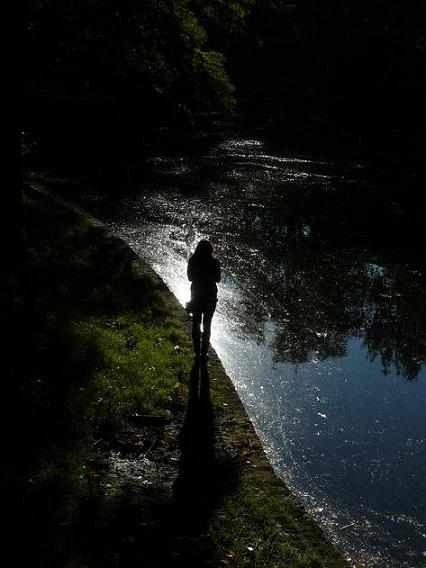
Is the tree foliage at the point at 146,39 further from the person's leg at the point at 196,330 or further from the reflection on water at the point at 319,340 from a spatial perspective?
the person's leg at the point at 196,330

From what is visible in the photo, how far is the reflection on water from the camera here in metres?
6.68

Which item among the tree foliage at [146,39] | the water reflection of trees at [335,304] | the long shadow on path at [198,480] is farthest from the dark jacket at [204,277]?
the tree foliage at [146,39]

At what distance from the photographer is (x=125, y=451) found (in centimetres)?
610

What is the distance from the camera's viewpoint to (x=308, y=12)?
239ft

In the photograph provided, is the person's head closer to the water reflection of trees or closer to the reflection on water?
the reflection on water

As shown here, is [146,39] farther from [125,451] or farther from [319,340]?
[125,451]

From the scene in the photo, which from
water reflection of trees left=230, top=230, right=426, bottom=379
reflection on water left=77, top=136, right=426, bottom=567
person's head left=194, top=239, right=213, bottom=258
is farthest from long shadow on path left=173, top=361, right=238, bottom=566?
water reflection of trees left=230, top=230, right=426, bottom=379

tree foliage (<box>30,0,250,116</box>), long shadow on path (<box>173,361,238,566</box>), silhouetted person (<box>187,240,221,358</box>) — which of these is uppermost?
tree foliage (<box>30,0,250,116</box>)

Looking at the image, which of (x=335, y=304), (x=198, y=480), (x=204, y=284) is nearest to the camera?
(x=198, y=480)

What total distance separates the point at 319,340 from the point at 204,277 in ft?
12.4

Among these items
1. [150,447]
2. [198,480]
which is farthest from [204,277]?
[198,480]

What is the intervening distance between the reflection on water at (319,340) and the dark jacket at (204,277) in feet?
5.78

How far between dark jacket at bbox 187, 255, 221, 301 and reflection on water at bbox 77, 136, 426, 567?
1762 millimetres

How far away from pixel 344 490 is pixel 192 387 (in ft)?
7.04
